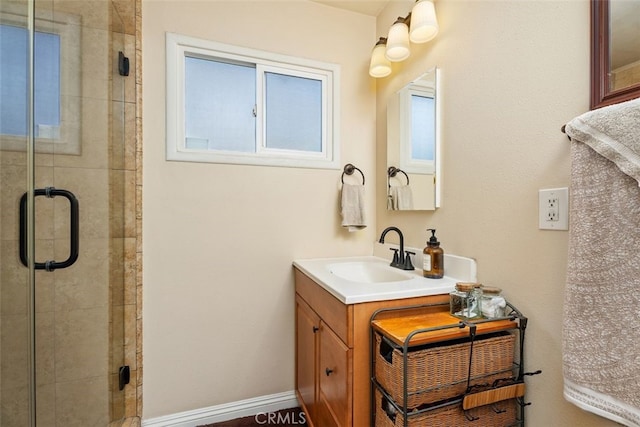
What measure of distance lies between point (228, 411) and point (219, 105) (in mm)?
1710

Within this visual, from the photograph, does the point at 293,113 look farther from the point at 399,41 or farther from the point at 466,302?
the point at 466,302

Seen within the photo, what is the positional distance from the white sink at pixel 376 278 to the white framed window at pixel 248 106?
2.02 feet

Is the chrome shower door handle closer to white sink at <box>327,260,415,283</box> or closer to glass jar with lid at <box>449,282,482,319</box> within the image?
white sink at <box>327,260,415,283</box>

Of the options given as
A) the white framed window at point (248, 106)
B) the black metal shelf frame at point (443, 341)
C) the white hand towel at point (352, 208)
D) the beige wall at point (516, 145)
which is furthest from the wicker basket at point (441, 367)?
the white framed window at point (248, 106)

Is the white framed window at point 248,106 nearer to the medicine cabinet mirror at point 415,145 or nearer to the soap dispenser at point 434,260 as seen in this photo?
the medicine cabinet mirror at point 415,145

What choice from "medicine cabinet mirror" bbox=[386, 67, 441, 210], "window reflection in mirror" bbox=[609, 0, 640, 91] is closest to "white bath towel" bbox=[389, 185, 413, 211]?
"medicine cabinet mirror" bbox=[386, 67, 441, 210]

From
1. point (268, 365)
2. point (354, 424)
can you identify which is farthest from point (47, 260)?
point (354, 424)

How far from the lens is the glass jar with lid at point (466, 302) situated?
988 mm

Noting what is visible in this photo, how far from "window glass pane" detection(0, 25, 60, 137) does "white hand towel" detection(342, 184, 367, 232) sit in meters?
1.40

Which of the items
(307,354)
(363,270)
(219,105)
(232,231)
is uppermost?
(219,105)

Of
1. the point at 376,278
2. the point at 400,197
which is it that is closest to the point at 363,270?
the point at 376,278

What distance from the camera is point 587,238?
724 mm

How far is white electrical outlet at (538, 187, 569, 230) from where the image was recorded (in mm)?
859

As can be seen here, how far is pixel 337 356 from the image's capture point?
1.08m
